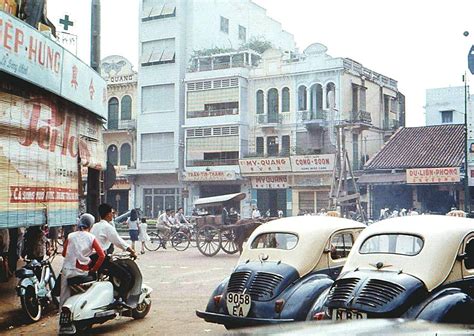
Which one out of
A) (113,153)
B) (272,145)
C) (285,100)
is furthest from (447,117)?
(113,153)

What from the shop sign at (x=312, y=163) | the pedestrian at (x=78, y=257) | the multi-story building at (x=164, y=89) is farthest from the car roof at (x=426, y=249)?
the multi-story building at (x=164, y=89)


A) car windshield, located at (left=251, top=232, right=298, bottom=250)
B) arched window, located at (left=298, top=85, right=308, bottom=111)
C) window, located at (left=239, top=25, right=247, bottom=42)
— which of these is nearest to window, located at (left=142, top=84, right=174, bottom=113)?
window, located at (left=239, top=25, right=247, bottom=42)

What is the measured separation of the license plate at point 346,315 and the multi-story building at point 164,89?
113ft

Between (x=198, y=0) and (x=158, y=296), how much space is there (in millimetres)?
34303

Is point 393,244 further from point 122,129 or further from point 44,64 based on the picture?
point 122,129

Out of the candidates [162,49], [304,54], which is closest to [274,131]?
[304,54]

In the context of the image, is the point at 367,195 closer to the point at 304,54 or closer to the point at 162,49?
the point at 304,54

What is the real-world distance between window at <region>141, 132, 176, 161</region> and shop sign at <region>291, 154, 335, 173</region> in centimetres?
896

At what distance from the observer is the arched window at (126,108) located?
43.2 meters

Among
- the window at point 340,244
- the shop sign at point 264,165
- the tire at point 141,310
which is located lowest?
the tire at point 141,310

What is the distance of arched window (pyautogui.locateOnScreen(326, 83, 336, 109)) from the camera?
120 ft

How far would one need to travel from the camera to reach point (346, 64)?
36688 millimetres

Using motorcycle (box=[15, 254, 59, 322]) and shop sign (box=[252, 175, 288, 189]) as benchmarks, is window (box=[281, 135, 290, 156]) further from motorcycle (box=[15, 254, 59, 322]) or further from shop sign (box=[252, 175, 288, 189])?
motorcycle (box=[15, 254, 59, 322])

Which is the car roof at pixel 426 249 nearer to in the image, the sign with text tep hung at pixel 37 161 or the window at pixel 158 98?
the sign with text tep hung at pixel 37 161
